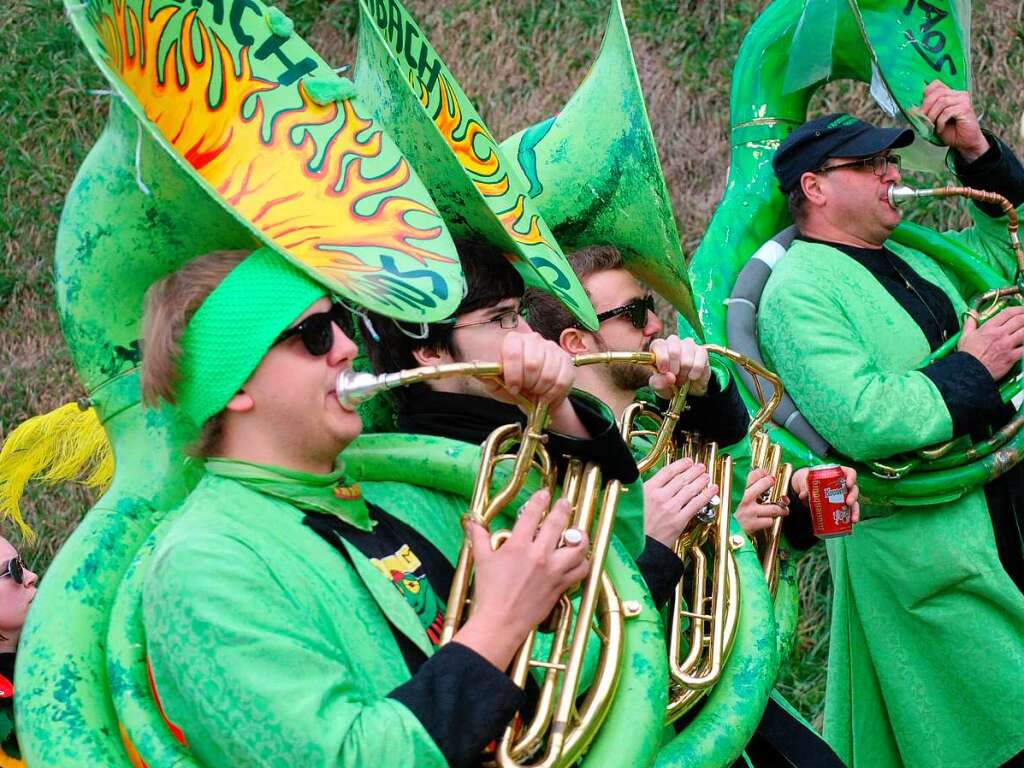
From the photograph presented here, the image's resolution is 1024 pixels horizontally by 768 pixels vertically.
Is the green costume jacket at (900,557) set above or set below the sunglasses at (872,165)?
below

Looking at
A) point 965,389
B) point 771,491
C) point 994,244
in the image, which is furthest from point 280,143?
point 994,244

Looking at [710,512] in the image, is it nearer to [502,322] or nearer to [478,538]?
[502,322]

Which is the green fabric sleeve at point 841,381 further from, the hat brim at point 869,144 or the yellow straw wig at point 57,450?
the yellow straw wig at point 57,450

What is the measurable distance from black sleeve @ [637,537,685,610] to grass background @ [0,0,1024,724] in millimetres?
4091

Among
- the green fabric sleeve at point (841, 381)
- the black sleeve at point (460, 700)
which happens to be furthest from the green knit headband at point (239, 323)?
the green fabric sleeve at point (841, 381)

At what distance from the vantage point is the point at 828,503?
332 cm

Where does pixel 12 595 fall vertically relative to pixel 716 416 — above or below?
above

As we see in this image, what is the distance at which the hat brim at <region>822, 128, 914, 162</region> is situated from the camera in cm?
414

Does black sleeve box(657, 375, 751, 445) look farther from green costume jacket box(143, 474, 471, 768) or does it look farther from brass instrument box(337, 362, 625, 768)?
green costume jacket box(143, 474, 471, 768)

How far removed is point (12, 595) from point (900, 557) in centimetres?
214

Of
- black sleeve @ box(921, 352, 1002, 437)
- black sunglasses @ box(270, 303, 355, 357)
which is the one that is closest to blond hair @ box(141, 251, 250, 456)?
black sunglasses @ box(270, 303, 355, 357)

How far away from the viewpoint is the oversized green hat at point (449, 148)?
7.73ft

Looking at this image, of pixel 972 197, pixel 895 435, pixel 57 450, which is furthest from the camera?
pixel 972 197

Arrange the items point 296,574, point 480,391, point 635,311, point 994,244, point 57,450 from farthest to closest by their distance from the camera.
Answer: point 994,244
point 635,311
point 57,450
point 480,391
point 296,574
